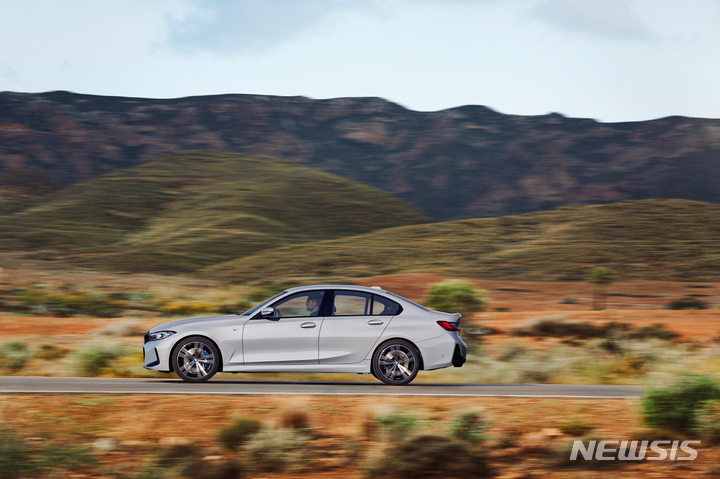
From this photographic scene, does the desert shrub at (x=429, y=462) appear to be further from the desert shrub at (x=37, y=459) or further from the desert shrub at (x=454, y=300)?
the desert shrub at (x=454, y=300)

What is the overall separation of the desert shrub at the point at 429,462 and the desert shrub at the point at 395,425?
0.47m

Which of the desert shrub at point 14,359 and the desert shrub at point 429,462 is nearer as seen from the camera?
the desert shrub at point 429,462

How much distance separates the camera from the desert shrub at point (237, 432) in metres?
8.23

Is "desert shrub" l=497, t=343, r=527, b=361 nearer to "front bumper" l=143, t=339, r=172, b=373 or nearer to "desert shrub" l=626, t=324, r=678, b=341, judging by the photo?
"desert shrub" l=626, t=324, r=678, b=341

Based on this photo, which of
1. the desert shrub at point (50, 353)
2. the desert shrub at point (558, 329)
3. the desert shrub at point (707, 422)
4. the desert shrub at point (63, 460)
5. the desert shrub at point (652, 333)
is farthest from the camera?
→ the desert shrub at point (558, 329)

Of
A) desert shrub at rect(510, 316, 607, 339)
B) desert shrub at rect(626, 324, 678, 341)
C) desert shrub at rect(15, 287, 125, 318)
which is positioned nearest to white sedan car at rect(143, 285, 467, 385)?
desert shrub at rect(510, 316, 607, 339)

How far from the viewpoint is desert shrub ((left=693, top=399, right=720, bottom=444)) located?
329 inches

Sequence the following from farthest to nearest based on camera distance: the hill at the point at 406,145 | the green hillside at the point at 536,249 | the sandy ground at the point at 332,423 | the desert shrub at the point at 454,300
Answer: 1. the hill at the point at 406,145
2. the green hillside at the point at 536,249
3. the desert shrub at the point at 454,300
4. the sandy ground at the point at 332,423

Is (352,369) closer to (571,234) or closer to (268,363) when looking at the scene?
(268,363)

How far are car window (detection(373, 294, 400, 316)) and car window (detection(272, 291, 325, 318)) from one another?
0.77 meters

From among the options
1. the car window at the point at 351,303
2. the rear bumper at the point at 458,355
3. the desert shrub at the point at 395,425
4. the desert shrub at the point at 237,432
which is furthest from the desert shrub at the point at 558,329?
the desert shrub at the point at 237,432

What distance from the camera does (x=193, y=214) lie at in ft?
285

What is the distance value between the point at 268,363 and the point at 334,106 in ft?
442

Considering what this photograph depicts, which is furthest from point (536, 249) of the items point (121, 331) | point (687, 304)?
point (121, 331)
